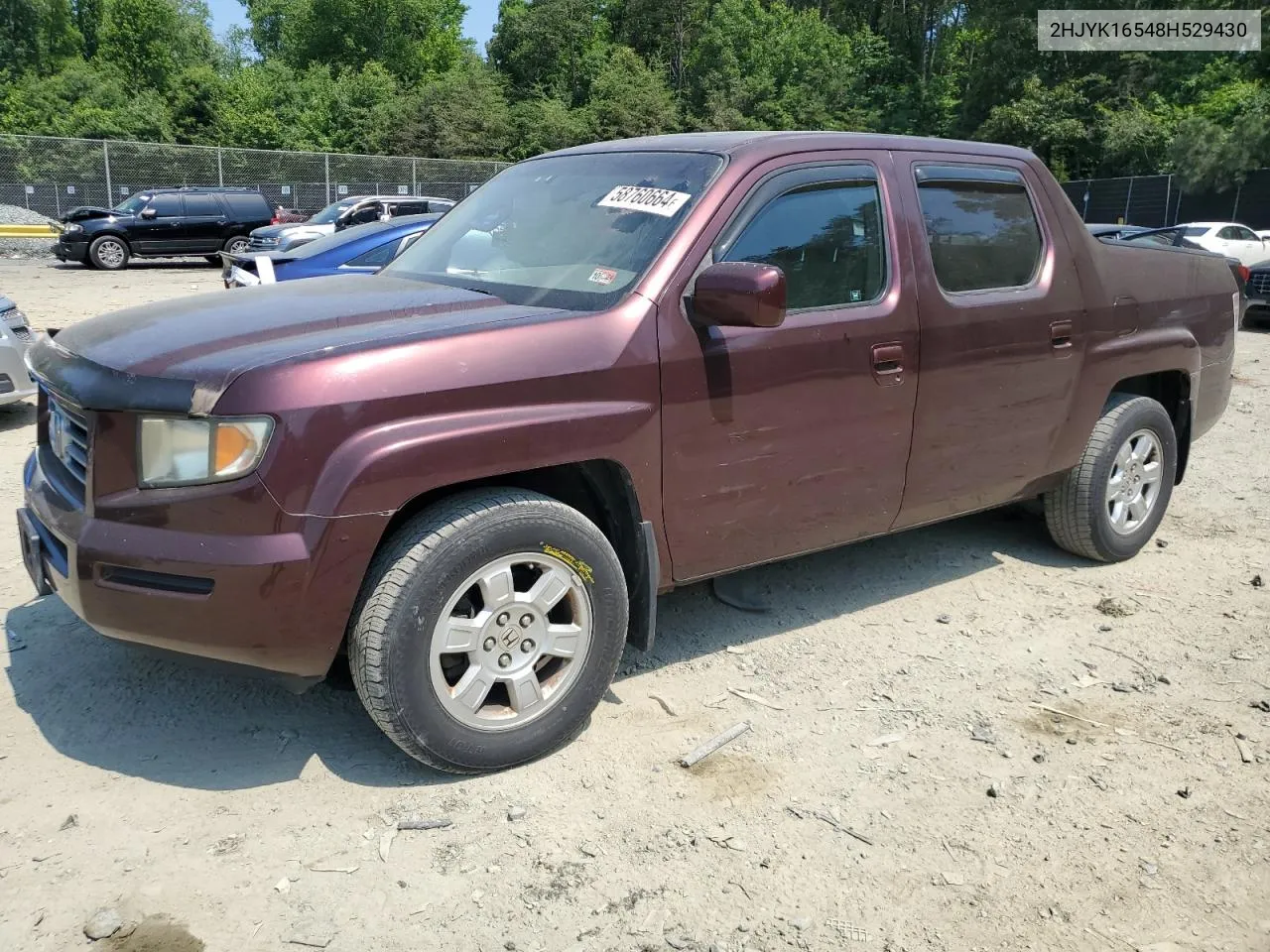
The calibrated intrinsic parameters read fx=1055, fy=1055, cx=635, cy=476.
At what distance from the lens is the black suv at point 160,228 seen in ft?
74.4

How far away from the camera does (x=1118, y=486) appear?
5.02m

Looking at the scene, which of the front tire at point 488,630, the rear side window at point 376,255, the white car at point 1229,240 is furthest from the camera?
the white car at point 1229,240

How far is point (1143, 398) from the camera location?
4996mm

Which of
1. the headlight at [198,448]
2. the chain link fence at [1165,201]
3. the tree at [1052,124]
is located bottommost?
the headlight at [198,448]

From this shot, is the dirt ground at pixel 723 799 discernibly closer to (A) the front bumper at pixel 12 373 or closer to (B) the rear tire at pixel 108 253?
(A) the front bumper at pixel 12 373

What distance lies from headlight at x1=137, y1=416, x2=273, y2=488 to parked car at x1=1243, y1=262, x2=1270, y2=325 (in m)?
14.8

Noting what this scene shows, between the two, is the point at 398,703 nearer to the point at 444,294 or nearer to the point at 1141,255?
the point at 444,294

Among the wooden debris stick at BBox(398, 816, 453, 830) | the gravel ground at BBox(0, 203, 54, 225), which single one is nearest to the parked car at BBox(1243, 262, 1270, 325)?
the wooden debris stick at BBox(398, 816, 453, 830)

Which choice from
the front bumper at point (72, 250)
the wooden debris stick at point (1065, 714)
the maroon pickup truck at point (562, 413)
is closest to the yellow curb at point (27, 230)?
the front bumper at point (72, 250)

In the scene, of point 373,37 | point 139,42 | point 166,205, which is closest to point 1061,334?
point 166,205

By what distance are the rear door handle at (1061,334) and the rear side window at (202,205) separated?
901 inches

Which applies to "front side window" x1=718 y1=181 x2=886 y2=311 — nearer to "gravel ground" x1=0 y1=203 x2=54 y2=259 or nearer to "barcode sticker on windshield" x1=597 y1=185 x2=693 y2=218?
"barcode sticker on windshield" x1=597 y1=185 x2=693 y2=218

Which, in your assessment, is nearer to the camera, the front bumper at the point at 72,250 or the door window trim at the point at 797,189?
the door window trim at the point at 797,189

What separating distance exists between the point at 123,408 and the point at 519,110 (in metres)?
49.5
